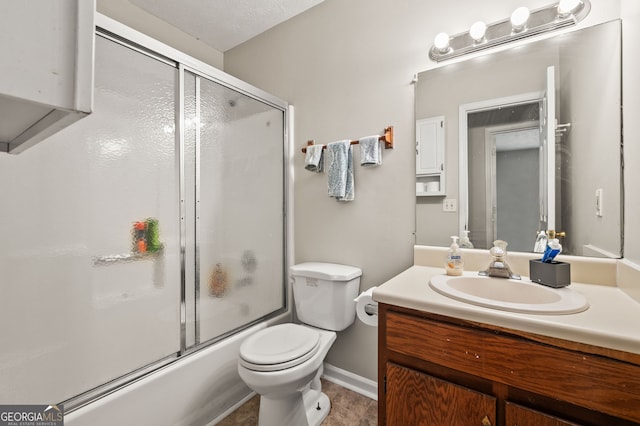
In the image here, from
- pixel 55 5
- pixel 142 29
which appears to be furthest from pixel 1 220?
pixel 142 29

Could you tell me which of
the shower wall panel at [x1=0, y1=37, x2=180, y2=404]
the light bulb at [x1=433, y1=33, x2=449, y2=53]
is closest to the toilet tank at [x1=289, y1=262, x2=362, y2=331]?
the shower wall panel at [x1=0, y1=37, x2=180, y2=404]

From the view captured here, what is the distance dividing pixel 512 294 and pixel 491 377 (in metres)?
0.41

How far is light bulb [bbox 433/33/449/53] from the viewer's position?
4.51ft

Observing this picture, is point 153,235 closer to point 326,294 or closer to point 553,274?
point 326,294

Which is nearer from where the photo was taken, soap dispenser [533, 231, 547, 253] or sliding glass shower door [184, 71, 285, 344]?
soap dispenser [533, 231, 547, 253]

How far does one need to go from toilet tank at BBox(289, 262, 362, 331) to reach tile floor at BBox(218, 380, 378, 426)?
0.42m

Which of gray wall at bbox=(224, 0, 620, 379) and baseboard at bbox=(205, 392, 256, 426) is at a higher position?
gray wall at bbox=(224, 0, 620, 379)

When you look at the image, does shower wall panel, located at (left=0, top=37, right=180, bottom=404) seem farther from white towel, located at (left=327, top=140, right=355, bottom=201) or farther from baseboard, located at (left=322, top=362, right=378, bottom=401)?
baseboard, located at (left=322, top=362, right=378, bottom=401)

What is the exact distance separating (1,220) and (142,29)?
5.22ft

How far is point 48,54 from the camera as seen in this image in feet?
1.05

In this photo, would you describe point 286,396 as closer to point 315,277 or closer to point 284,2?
point 315,277

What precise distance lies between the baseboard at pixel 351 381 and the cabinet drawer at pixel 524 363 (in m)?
0.88

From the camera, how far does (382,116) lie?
5.38ft

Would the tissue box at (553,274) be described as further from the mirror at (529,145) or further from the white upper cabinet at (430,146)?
the white upper cabinet at (430,146)
